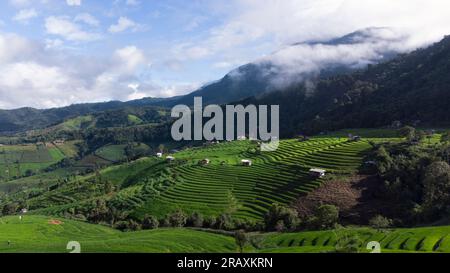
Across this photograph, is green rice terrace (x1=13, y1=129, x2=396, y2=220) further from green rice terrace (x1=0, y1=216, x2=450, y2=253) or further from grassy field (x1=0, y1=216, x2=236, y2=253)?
grassy field (x1=0, y1=216, x2=236, y2=253)

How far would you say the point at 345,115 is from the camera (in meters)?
169

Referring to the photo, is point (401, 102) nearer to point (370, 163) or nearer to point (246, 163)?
point (370, 163)

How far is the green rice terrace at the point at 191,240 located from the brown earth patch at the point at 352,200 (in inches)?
545

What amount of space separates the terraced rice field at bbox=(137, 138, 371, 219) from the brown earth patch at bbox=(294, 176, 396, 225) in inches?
108

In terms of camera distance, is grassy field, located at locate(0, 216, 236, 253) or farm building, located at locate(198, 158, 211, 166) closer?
grassy field, located at locate(0, 216, 236, 253)

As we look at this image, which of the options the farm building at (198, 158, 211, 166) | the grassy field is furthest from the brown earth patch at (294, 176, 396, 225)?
the farm building at (198, 158, 211, 166)

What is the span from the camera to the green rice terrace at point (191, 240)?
42125 millimetres

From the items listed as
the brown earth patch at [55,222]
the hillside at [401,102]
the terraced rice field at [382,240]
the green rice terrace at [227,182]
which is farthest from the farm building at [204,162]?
the hillside at [401,102]

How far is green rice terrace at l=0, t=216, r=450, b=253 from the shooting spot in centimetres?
4212

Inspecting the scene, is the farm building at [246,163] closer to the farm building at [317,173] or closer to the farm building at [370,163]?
the farm building at [317,173]
